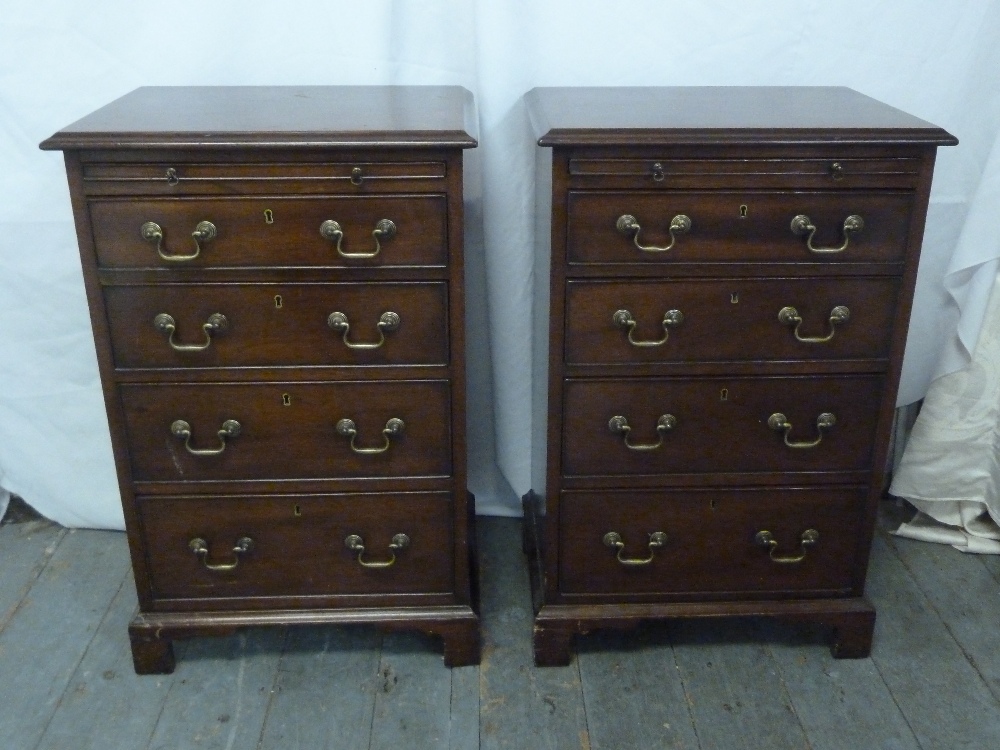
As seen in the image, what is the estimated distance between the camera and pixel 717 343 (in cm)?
161

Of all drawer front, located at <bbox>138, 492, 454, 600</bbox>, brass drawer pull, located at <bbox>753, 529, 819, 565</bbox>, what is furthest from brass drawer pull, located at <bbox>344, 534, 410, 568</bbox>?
brass drawer pull, located at <bbox>753, 529, 819, 565</bbox>

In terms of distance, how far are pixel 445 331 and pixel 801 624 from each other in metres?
0.86

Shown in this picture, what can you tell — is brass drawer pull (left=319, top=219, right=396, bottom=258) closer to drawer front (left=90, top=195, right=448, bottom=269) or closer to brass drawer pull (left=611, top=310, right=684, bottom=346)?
drawer front (left=90, top=195, right=448, bottom=269)

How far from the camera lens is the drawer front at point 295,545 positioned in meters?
1.71

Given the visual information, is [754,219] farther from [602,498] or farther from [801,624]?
[801,624]

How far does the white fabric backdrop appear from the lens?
6.13 feet

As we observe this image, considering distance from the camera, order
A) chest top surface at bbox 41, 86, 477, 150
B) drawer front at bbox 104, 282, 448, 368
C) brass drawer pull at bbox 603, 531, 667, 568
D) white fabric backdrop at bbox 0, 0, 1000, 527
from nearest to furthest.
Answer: chest top surface at bbox 41, 86, 477, 150 < drawer front at bbox 104, 282, 448, 368 < brass drawer pull at bbox 603, 531, 667, 568 < white fabric backdrop at bbox 0, 0, 1000, 527

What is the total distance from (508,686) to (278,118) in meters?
1.03

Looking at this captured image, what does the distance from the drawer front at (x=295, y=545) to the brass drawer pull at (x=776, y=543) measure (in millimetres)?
539

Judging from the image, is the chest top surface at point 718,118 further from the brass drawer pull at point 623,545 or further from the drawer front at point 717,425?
the brass drawer pull at point 623,545

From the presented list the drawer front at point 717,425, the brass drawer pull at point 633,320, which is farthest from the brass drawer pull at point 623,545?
the brass drawer pull at point 633,320

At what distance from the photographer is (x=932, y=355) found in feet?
7.07

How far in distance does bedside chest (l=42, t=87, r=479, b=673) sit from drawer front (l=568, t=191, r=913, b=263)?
0.71 feet

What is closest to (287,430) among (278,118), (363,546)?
(363,546)
